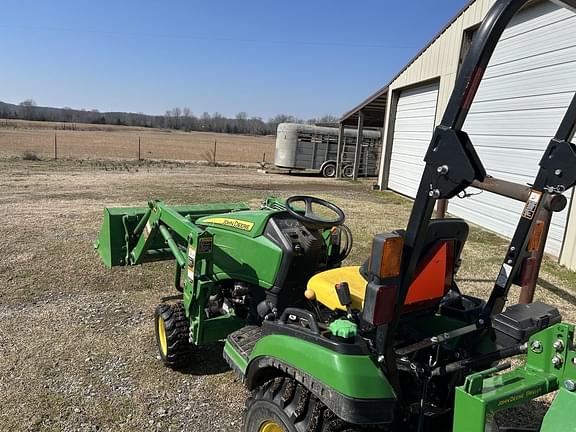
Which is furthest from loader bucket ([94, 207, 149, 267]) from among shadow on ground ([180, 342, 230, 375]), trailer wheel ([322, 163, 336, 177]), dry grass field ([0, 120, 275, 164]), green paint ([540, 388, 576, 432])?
dry grass field ([0, 120, 275, 164])

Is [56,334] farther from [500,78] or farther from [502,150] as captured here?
[500,78]

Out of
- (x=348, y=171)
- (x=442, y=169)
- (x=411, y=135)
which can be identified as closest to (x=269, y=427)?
(x=442, y=169)

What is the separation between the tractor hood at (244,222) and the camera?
3.27 m

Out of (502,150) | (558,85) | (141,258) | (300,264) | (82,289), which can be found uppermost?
(558,85)

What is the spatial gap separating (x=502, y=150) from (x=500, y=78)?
1448 millimetres

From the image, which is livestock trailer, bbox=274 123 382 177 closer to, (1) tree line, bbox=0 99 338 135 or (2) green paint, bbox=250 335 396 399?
(2) green paint, bbox=250 335 396 399

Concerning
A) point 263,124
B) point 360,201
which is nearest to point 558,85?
point 360,201

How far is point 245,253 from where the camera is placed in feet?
10.9

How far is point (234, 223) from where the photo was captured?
11.4 feet

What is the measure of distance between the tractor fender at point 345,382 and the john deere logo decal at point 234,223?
4.50 ft

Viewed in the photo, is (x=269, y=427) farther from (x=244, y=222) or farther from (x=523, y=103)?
(x=523, y=103)

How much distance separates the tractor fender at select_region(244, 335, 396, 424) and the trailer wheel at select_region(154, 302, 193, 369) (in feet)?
5.38

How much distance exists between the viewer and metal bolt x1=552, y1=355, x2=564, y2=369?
179cm

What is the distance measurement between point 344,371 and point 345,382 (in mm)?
41
